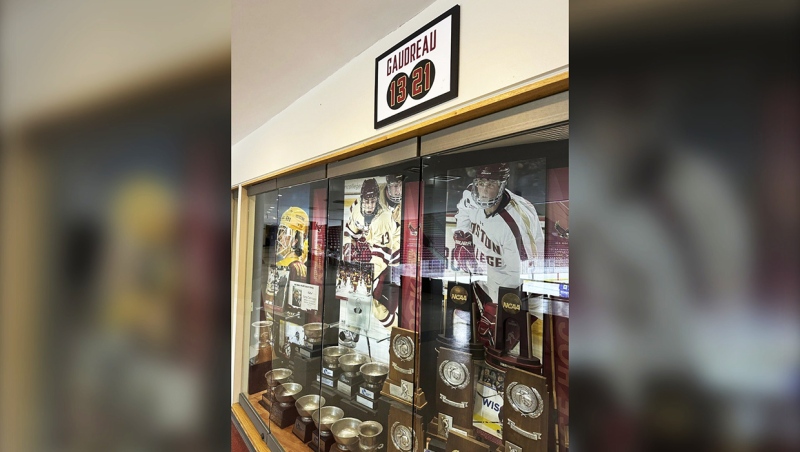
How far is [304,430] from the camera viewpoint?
2.33m

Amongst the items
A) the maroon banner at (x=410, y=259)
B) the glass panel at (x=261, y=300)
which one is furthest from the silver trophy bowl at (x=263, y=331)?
the maroon banner at (x=410, y=259)

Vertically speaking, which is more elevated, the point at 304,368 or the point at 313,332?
the point at 313,332

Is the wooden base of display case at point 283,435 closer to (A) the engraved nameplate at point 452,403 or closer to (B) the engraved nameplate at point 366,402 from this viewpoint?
(B) the engraved nameplate at point 366,402

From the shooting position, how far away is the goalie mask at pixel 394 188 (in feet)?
5.88

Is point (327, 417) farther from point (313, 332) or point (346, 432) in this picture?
point (313, 332)

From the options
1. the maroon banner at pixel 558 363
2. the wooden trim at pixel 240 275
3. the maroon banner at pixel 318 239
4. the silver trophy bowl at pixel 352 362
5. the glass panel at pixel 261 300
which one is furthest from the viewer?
the wooden trim at pixel 240 275

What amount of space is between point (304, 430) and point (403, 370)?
3.36 feet

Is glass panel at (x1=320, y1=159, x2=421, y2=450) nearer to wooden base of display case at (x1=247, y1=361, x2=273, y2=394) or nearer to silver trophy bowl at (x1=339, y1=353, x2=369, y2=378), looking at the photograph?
silver trophy bowl at (x1=339, y1=353, x2=369, y2=378)

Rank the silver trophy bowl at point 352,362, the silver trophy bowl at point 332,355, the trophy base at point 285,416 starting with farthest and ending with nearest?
the trophy base at point 285,416, the silver trophy bowl at point 332,355, the silver trophy bowl at point 352,362

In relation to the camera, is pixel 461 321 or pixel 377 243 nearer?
pixel 461 321

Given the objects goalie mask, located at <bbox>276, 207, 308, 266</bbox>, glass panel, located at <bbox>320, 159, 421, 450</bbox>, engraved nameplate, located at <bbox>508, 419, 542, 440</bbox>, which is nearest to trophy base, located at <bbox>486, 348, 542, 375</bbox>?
engraved nameplate, located at <bbox>508, 419, 542, 440</bbox>

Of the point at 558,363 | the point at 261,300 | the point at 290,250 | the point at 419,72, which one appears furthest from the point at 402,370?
the point at 261,300
